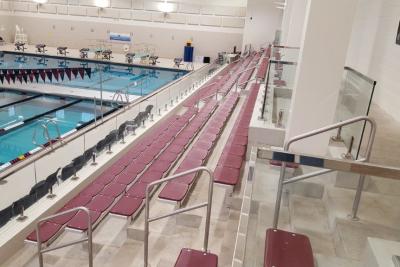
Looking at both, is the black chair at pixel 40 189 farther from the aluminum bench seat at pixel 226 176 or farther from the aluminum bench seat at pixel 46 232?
the aluminum bench seat at pixel 226 176

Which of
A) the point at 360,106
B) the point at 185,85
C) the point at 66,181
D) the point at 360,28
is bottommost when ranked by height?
the point at 66,181

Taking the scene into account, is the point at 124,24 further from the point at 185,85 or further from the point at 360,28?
the point at 360,28

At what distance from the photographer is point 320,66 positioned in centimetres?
348

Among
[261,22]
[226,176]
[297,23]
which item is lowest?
[226,176]

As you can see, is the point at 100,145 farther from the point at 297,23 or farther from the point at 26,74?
the point at 26,74

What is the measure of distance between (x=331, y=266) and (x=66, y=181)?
3778 mm

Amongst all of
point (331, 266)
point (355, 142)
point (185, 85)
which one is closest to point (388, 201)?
point (355, 142)

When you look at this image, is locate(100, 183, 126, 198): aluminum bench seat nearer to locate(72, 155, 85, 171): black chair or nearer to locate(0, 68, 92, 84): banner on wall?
locate(72, 155, 85, 171): black chair

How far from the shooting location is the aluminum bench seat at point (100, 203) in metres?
3.98

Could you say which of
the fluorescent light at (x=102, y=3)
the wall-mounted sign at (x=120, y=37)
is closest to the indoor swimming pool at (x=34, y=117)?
the wall-mounted sign at (x=120, y=37)

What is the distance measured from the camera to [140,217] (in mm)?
3889

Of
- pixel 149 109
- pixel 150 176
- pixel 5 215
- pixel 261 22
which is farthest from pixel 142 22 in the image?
pixel 5 215

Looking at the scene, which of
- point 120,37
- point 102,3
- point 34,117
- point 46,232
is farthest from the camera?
point 120,37

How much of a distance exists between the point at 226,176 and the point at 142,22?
18.0m
